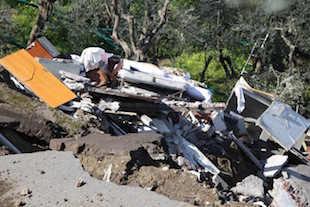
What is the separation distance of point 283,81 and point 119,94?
8.44m

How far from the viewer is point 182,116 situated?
9000 mm

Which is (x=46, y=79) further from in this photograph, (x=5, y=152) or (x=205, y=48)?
(x=205, y=48)

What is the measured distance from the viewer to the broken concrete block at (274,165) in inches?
347

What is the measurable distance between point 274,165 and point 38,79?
4824mm

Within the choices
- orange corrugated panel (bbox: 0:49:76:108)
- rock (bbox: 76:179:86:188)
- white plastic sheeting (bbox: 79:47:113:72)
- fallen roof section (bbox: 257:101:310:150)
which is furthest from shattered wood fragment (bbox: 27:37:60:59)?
rock (bbox: 76:179:86:188)

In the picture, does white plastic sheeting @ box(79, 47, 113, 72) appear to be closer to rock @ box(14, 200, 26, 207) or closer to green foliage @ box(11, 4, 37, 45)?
rock @ box(14, 200, 26, 207)

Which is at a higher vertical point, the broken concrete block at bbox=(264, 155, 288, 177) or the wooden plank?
the wooden plank

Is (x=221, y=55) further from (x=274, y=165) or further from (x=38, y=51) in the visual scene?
(x=38, y=51)

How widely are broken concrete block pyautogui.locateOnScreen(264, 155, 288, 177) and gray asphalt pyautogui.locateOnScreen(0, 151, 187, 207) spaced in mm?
5609

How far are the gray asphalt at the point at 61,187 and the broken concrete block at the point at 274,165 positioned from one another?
5.61 m

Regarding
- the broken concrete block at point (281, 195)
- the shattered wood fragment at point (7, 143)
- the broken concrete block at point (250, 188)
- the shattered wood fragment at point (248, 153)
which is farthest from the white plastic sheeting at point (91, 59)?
the shattered wood fragment at point (7, 143)

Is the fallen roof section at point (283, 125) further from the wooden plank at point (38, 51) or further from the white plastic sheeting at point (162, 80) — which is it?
the wooden plank at point (38, 51)

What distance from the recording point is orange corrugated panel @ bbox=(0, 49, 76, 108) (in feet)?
23.3

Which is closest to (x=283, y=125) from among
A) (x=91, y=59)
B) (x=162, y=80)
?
(x=162, y=80)
